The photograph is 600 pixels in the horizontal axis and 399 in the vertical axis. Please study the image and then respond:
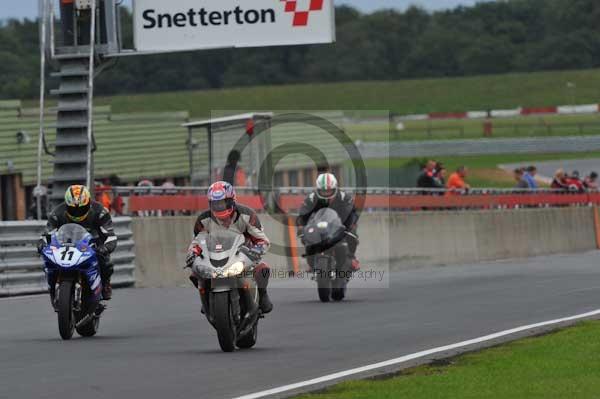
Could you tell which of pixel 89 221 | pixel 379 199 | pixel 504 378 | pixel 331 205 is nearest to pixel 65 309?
pixel 89 221

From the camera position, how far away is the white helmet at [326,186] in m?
19.3

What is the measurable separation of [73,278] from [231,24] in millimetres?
11319

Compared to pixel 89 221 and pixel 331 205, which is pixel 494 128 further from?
pixel 89 221

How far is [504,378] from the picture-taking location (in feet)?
35.1

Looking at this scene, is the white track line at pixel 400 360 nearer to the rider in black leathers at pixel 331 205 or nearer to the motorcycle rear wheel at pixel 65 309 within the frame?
the motorcycle rear wheel at pixel 65 309

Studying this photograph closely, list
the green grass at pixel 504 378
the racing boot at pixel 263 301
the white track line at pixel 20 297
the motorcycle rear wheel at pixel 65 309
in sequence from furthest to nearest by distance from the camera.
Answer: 1. the white track line at pixel 20 297
2. the motorcycle rear wheel at pixel 65 309
3. the racing boot at pixel 263 301
4. the green grass at pixel 504 378

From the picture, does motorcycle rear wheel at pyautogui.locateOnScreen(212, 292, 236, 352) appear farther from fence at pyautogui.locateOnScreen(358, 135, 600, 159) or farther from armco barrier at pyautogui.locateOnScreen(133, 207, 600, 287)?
fence at pyautogui.locateOnScreen(358, 135, 600, 159)

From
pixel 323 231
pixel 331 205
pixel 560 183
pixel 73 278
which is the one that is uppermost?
pixel 560 183

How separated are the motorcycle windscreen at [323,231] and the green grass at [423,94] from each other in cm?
6360

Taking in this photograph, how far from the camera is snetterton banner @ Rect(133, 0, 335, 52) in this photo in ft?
82.4

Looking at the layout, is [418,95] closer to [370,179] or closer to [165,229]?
[370,179]

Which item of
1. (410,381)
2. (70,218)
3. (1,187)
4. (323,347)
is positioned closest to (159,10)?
(70,218)

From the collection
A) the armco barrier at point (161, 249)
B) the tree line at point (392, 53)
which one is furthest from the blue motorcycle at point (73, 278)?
the tree line at point (392, 53)

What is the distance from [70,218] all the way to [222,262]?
271 cm
